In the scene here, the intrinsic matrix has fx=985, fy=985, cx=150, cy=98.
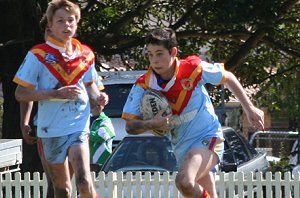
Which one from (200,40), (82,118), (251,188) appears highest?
(200,40)

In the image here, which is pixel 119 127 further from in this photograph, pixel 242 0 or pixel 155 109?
pixel 155 109

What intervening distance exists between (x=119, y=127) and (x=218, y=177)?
2.43 m

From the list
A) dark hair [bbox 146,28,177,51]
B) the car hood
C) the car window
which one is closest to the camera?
dark hair [bbox 146,28,177,51]

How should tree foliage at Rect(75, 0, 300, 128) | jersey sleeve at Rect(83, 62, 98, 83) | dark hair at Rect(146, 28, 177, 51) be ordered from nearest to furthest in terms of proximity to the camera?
dark hair at Rect(146, 28, 177, 51)
jersey sleeve at Rect(83, 62, 98, 83)
tree foliage at Rect(75, 0, 300, 128)

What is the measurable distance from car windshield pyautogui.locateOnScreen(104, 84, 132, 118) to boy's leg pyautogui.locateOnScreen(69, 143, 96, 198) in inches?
238

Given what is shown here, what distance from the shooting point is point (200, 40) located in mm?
17172

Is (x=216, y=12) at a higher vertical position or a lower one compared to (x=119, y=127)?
higher

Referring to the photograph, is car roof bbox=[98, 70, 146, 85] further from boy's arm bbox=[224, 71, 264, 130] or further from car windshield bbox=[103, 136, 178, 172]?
boy's arm bbox=[224, 71, 264, 130]

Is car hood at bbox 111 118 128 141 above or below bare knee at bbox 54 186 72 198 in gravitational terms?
above

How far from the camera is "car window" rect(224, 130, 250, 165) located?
11625 millimetres

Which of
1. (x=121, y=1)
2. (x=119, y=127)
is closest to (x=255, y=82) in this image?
(x=121, y=1)

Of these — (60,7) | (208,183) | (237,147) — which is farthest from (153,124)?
(237,147)

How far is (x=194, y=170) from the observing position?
720 cm

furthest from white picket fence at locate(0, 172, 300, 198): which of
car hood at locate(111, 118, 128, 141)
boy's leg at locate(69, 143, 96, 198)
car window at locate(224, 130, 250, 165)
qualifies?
boy's leg at locate(69, 143, 96, 198)
